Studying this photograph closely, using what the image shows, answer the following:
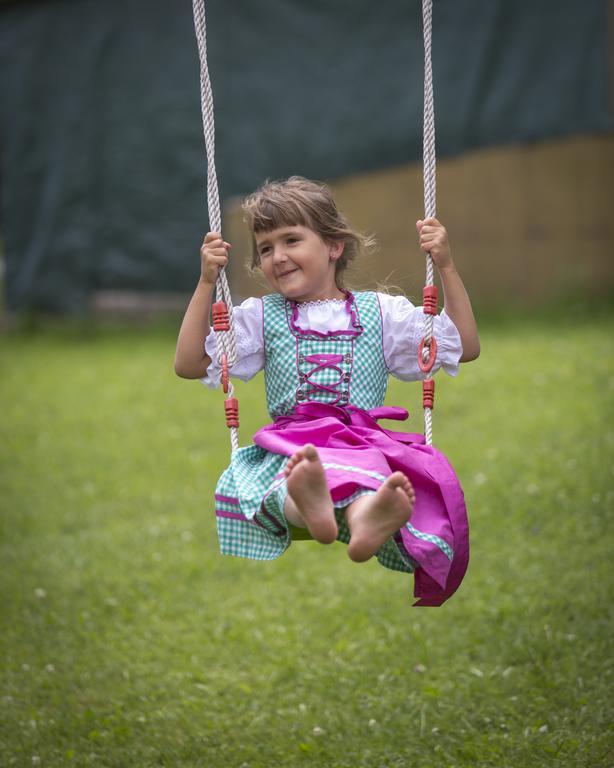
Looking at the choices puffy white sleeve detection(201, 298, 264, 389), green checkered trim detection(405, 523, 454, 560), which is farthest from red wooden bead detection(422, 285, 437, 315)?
green checkered trim detection(405, 523, 454, 560)

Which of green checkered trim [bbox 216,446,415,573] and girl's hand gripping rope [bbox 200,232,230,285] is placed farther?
girl's hand gripping rope [bbox 200,232,230,285]

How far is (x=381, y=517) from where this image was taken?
115 inches

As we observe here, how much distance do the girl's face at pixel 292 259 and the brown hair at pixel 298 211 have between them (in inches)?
0.9

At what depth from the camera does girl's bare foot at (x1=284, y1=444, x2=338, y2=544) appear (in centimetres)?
289

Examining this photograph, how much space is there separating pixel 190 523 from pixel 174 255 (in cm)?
516

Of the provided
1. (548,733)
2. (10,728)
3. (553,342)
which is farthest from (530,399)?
(10,728)

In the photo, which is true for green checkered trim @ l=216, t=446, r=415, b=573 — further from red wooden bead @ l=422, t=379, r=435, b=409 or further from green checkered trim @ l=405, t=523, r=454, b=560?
red wooden bead @ l=422, t=379, r=435, b=409

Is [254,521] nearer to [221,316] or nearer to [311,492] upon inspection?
[311,492]

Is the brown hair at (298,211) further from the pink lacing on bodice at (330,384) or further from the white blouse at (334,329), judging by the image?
the pink lacing on bodice at (330,384)

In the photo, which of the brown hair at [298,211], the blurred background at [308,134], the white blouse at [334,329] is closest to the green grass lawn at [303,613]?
the white blouse at [334,329]

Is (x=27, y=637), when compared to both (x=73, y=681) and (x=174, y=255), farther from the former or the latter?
(x=174, y=255)

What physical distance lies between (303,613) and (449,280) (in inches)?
96.2

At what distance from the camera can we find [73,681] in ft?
15.7

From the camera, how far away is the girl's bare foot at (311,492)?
289 cm
